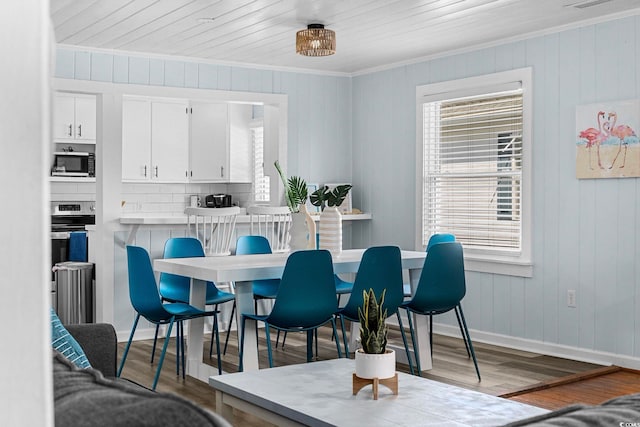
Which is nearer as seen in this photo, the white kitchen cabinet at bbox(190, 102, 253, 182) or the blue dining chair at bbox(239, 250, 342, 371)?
the blue dining chair at bbox(239, 250, 342, 371)

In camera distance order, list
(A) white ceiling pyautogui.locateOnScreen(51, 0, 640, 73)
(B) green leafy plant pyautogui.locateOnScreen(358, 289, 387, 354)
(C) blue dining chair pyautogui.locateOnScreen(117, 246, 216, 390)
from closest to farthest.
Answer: (B) green leafy plant pyautogui.locateOnScreen(358, 289, 387, 354), (C) blue dining chair pyautogui.locateOnScreen(117, 246, 216, 390), (A) white ceiling pyautogui.locateOnScreen(51, 0, 640, 73)

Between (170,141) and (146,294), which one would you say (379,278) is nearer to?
(146,294)

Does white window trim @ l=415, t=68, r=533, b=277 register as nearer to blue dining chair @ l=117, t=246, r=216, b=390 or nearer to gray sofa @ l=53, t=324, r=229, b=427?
blue dining chair @ l=117, t=246, r=216, b=390

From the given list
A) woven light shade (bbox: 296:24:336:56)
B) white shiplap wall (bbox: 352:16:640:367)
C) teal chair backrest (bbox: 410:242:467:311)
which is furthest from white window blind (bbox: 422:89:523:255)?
woven light shade (bbox: 296:24:336:56)

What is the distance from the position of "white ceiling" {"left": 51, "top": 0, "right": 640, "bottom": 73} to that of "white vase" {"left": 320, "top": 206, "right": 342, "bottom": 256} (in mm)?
1293

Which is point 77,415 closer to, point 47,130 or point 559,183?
point 47,130

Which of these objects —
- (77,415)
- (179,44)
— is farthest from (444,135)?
(77,415)

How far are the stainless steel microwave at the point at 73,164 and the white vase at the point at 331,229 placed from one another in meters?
4.15

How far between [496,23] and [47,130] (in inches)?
197

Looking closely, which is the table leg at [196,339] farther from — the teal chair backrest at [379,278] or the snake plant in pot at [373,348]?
the snake plant in pot at [373,348]

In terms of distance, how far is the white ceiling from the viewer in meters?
4.70

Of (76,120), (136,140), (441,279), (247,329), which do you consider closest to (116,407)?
(247,329)

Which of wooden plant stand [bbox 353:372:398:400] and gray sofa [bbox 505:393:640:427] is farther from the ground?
gray sofa [bbox 505:393:640:427]

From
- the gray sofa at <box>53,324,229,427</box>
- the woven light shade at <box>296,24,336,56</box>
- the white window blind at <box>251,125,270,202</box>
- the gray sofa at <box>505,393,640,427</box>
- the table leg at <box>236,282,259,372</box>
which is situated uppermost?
the woven light shade at <box>296,24,336,56</box>
